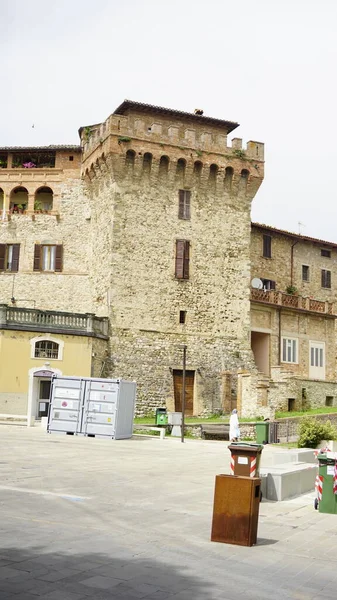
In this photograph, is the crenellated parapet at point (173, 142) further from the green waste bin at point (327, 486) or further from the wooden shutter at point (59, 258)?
the green waste bin at point (327, 486)

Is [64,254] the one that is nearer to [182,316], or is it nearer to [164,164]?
[164,164]

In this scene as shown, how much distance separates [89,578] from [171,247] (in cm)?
3068

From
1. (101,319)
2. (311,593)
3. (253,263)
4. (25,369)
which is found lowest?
(311,593)

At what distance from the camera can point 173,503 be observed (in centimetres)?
1165

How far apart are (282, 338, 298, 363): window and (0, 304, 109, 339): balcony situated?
12534mm

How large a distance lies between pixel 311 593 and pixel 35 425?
24.3 metres

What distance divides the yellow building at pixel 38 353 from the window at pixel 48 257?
21.9 feet

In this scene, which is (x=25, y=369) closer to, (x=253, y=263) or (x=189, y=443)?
(x=189, y=443)

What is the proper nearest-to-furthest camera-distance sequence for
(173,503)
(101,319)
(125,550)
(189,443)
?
(125,550), (173,503), (189,443), (101,319)

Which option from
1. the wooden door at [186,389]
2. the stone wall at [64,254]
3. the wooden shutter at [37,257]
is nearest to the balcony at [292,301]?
the wooden door at [186,389]

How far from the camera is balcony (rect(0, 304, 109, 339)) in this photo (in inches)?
1262

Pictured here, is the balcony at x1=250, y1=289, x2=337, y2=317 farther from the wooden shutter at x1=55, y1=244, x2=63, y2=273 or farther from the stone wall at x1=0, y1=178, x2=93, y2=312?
the wooden shutter at x1=55, y1=244, x2=63, y2=273

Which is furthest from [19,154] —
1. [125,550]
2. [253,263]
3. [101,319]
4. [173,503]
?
[125,550]

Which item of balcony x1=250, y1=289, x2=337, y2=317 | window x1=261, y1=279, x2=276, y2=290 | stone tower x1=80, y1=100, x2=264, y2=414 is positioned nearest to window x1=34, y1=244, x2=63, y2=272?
stone tower x1=80, y1=100, x2=264, y2=414
